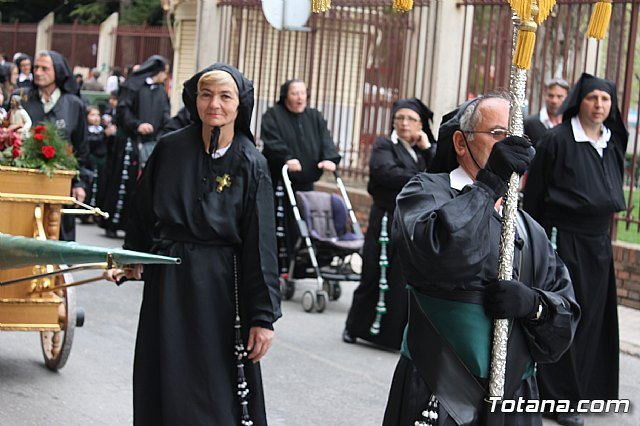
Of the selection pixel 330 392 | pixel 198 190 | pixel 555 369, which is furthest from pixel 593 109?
pixel 198 190

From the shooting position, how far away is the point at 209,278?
5480mm

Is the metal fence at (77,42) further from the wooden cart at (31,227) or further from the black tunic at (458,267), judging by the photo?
the black tunic at (458,267)

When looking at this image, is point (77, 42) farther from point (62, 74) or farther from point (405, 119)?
point (405, 119)

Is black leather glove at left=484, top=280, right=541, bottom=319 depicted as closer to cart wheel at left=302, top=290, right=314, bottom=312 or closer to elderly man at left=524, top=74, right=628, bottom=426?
elderly man at left=524, top=74, right=628, bottom=426

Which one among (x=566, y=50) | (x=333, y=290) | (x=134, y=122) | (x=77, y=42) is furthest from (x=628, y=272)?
(x=77, y=42)

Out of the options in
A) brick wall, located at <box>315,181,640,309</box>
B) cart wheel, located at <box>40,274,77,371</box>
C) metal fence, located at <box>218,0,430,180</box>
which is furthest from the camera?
metal fence, located at <box>218,0,430,180</box>

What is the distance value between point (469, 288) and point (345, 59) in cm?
1183

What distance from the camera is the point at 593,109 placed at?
25.5ft

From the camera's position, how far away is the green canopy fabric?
4.38 m

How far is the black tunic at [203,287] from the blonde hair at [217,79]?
0.27 meters

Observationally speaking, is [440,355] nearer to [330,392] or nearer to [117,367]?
[330,392]

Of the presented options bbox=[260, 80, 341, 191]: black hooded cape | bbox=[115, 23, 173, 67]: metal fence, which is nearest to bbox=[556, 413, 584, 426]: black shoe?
bbox=[260, 80, 341, 191]: black hooded cape

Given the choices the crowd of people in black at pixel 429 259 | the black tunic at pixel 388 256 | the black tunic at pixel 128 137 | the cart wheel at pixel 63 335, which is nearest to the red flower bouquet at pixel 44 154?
the crowd of people in black at pixel 429 259

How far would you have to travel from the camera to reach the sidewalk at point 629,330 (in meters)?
10.0
